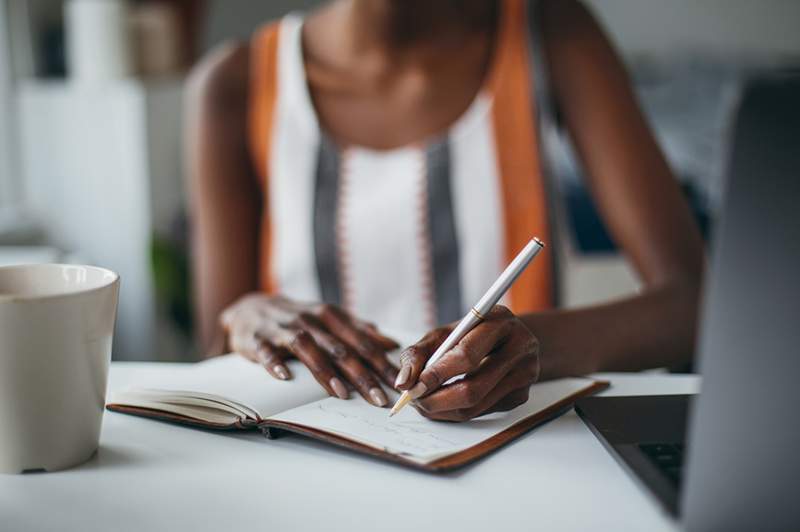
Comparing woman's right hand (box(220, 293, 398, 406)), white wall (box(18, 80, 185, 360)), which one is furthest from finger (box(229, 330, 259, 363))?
white wall (box(18, 80, 185, 360))

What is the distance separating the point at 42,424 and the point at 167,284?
1.65 m

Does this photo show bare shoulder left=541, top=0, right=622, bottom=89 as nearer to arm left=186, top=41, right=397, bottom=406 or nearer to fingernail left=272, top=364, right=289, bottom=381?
arm left=186, top=41, right=397, bottom=406

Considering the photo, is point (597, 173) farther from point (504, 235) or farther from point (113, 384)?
point (113, 384)

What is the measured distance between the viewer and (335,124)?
1149 mm

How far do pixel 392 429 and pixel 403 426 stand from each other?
1cm

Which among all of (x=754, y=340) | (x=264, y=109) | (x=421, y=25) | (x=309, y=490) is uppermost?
(x=421, y=25)

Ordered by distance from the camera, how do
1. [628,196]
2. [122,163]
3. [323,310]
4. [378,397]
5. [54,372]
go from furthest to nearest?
[122,163] < [628,196] < [323,310] < [378,397] < [54,372]

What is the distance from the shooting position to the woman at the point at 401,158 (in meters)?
1.06

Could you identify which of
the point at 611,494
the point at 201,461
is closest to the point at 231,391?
the point at 201,461

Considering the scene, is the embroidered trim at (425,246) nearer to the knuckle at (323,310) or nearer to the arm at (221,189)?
the arm at (221,189)

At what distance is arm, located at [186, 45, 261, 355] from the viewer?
114 centimetres

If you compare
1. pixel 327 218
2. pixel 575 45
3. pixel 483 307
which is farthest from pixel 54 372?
pixel 575 45

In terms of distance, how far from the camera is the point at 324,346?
610mm

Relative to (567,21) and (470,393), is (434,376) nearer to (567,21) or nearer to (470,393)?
(470,393)
